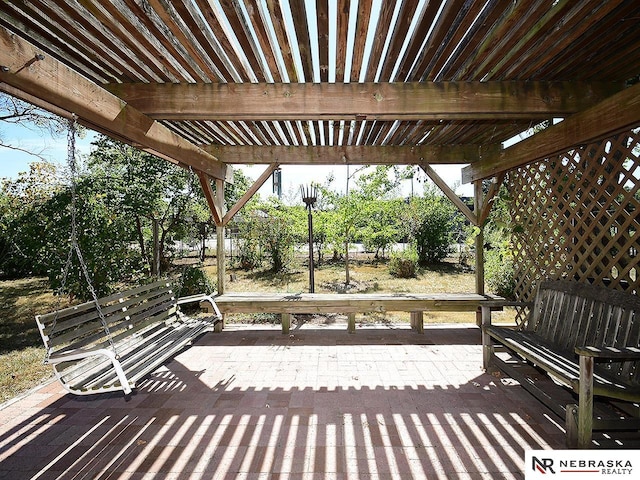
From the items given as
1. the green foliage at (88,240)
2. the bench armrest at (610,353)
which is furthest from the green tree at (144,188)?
the bench armrest at (610,353)

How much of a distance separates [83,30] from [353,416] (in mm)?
3237

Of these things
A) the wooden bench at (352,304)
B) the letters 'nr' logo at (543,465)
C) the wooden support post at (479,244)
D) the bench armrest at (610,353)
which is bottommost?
the letters 'nr' logo at (543,465)

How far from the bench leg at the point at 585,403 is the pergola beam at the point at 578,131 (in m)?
1.74

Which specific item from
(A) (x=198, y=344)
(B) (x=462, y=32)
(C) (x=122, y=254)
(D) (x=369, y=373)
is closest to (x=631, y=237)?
(B) (x=462, y=32)

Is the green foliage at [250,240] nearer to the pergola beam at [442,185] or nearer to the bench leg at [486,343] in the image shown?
the pergola beam at [442,185]

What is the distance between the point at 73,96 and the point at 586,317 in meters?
4.05

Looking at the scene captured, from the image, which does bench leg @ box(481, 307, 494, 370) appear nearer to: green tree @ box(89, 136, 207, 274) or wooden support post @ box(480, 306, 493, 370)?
wooden support post @ box(480, 306, 493, 370)

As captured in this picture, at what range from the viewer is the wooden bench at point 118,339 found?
7.54 ft

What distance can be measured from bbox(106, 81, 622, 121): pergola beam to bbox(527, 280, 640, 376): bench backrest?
1573 millimetres

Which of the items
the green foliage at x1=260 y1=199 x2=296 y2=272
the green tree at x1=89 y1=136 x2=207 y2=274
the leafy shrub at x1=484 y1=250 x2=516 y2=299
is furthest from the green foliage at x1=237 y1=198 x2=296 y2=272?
the leafy shrub at x1=484 y1=250 x2=516 y2=299

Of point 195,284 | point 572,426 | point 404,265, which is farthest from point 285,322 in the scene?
point 404,265

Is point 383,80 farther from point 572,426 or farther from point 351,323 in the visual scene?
point 351,323

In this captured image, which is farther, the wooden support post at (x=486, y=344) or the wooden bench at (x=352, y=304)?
the wooden bench at (x=352, y=304)

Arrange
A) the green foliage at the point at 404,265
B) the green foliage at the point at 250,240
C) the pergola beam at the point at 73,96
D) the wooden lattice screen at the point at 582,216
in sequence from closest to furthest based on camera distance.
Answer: the pergola beam at the point at 73,96 → the wooden lattice screen at the point at 582,216 → the green foliage at the point at 404,265 → the green foliage at the point at 250,240
